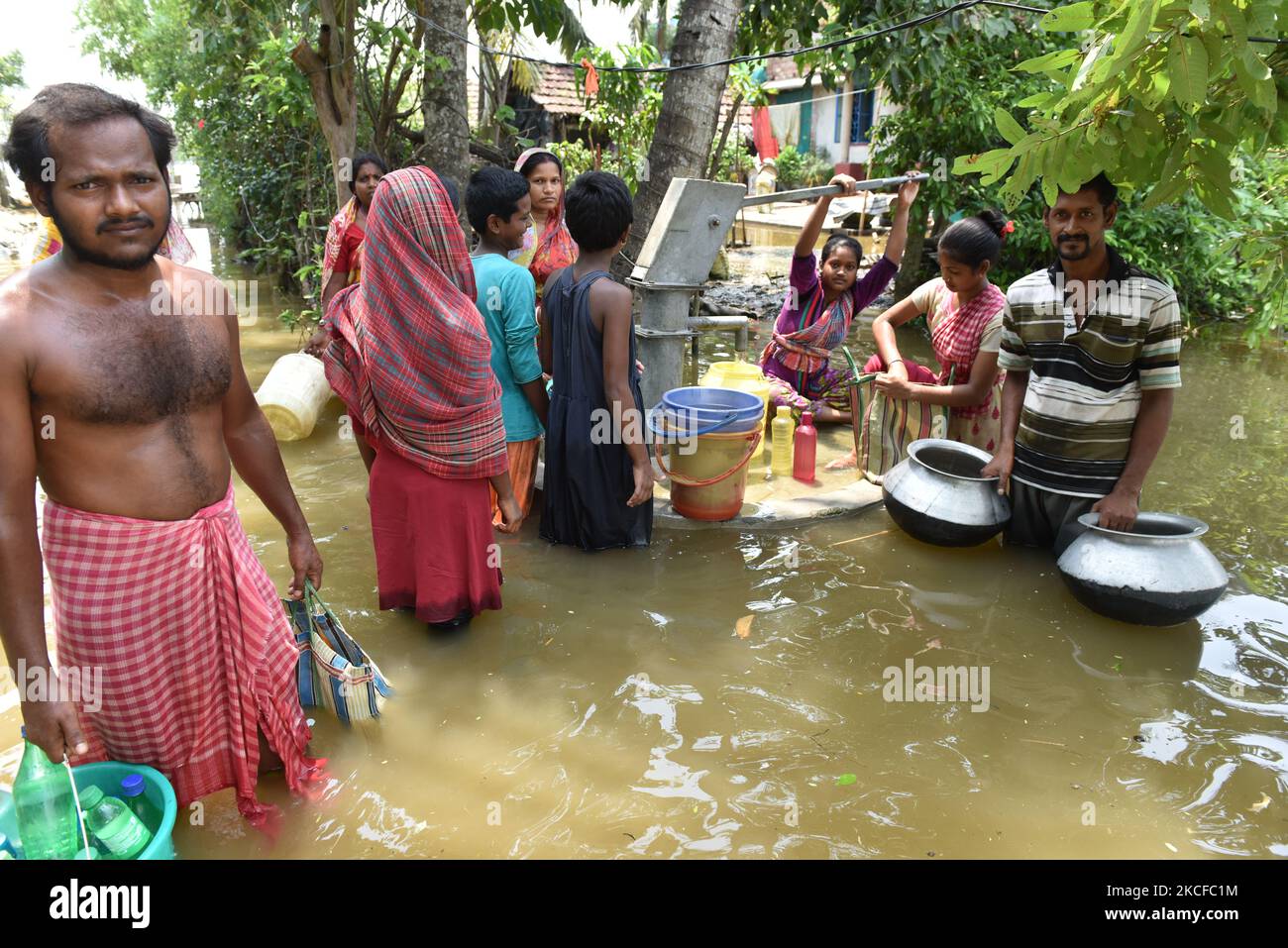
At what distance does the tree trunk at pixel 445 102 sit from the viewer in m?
6.11

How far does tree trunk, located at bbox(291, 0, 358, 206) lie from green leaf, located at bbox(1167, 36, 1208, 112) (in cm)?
508

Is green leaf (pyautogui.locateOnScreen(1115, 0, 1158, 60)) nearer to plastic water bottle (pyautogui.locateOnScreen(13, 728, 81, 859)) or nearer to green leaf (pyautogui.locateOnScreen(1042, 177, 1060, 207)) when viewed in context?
green leaf (pyautogui.locateOnScreen(1042, 177, 1060, 207))

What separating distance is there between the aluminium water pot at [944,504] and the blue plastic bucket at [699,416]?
77 cm

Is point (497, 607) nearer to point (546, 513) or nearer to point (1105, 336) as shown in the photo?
point (546, 513)

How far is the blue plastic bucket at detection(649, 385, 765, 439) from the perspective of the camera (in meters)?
4.28

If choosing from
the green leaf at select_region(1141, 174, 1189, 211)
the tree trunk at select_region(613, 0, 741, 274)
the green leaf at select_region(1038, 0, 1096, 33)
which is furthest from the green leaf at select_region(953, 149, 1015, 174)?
the tree trunk at select_region(613, 0, 741, 274)

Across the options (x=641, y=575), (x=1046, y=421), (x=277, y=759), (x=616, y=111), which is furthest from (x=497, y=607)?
(x=616, y=111)

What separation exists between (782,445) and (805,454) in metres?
0.20

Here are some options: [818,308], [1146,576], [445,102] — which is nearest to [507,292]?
[818,308]

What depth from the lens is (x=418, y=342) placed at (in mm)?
3033
